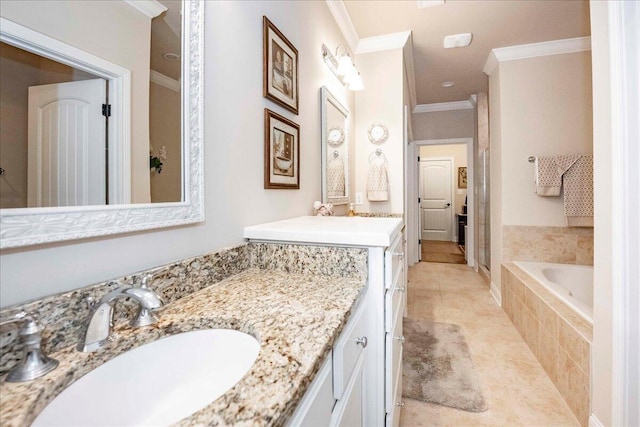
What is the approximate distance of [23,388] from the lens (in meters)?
0.44

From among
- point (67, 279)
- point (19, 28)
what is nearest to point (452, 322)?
point (67, 279)

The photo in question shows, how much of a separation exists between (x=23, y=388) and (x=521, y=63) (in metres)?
4.13

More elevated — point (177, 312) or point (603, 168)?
point (603, 168)

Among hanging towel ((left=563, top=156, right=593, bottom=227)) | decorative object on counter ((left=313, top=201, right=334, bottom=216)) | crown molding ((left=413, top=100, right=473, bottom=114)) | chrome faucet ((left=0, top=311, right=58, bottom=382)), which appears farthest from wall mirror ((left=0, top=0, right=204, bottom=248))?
crown molding ((left=413, top=100, right=473, bottom=114))

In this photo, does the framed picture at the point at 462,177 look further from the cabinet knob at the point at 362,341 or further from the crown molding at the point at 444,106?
the cabinet knob at the point at 362,341

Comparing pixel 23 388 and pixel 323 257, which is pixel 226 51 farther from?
pixel 23 388

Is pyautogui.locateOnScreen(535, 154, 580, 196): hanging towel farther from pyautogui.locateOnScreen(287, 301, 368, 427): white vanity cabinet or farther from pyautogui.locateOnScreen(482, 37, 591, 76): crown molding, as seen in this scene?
pyautogui.locateOnScreen(287, 301, 368, 427): white vanity cabinet

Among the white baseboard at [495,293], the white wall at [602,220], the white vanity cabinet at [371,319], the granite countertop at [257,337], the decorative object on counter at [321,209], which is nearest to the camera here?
the granite countertop at [257,337]

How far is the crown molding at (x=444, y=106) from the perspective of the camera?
4910mm

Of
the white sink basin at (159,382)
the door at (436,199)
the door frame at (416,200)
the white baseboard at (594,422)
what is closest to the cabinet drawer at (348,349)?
the white sink basin at (159,382)

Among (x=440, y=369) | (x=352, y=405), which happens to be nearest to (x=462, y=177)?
(x=440, y=369)

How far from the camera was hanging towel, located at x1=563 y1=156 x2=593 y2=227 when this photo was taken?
2805 mm

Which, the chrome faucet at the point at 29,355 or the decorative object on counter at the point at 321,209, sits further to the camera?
the decorative object on counter at the point at 321,209

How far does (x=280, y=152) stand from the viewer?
1453 mm
